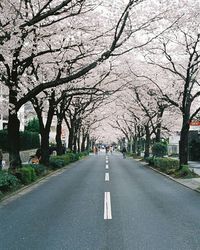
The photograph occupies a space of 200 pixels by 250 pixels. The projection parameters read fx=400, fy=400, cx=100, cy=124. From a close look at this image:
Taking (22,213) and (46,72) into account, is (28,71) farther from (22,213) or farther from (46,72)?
(22,213)

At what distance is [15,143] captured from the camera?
18031mm

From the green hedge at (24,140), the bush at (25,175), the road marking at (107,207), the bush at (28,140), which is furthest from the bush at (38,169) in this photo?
the bush at (28,140)

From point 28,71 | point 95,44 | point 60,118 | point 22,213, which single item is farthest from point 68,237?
point 60,118

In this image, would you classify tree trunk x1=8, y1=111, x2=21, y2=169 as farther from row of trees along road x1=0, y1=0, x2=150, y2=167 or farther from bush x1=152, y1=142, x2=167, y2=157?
bush x1=152, y1=142, x2=167, y2=157

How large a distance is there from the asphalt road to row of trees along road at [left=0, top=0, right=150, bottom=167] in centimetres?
446

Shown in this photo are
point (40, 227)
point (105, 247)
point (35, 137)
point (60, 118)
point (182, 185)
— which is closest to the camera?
point (105, 247)

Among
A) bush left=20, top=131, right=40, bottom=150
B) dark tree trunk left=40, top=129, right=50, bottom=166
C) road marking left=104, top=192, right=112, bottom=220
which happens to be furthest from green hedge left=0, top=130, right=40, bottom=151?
road marking left=104, top=192, right=112, bottom=220

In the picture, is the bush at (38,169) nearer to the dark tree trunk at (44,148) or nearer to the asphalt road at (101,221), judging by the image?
the dark tree trunk at (44,148)

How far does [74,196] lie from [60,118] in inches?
802

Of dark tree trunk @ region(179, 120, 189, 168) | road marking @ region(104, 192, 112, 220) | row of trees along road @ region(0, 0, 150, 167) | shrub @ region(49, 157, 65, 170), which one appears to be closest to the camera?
road marking @ region(104, 192, 112, 220)

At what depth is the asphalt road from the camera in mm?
6758

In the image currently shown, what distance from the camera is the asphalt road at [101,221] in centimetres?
676

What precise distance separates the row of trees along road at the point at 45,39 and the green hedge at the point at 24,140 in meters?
14.8

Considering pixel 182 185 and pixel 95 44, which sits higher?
pixel 95 44
